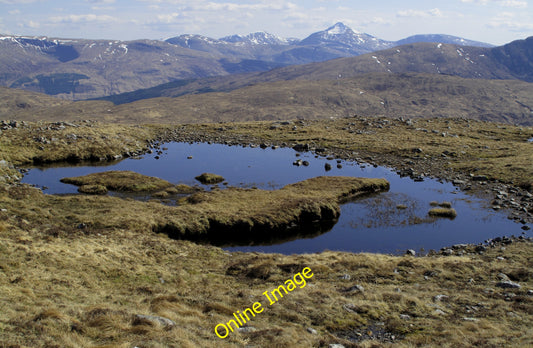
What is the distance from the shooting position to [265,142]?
82562 millimetres

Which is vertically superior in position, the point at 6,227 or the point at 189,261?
the point at 6,227

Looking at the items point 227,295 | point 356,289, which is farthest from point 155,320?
point 356,289

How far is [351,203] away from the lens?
44656 millimetres

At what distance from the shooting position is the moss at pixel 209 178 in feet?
169

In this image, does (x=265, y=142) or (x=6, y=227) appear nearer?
(x=6, y=227)

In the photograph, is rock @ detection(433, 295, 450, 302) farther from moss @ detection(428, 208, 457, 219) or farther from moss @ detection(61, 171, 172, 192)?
moss @ detection(61, 171, 172, 192)

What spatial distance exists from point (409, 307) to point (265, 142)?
66.0m

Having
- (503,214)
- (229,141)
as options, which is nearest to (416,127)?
(229,141)

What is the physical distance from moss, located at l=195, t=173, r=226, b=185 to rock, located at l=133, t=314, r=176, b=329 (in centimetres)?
3666

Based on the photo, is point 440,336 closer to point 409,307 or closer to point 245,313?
point 409,307

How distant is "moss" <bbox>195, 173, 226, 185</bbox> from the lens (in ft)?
169

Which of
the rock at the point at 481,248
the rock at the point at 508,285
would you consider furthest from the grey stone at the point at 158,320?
the rock at the point at 481,248

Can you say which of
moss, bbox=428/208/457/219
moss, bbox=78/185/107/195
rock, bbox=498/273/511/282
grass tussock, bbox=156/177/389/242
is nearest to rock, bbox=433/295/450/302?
rock, bbox=498/273/511/282

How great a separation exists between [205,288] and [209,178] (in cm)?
3232
